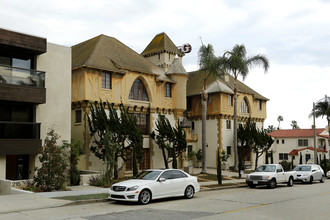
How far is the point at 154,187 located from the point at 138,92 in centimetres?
1650

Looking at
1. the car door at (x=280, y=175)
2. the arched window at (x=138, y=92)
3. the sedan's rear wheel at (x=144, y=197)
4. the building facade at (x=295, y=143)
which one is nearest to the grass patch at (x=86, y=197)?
the sedan's rear wheel at (x=144, y=197)

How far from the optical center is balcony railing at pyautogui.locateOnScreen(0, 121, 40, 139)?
750 inches

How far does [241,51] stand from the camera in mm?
30672

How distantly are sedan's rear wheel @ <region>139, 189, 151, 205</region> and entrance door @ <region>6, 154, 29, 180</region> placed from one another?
994 cm

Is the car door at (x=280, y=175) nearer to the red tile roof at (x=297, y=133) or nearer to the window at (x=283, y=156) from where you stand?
the red tile roof at (x=297, y=133)

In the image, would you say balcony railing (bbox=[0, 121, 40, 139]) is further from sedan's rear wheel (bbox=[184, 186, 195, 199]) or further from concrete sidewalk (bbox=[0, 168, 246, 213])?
sedan's rear wheel (bbox=[184, 186, 195, 199])

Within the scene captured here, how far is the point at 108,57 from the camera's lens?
95.1ft

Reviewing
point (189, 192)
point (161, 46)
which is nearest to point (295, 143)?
point (161, 46)

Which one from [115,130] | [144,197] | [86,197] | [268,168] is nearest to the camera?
[144,197]

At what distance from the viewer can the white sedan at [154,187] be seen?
45.5 ft

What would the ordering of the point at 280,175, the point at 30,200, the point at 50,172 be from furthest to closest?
the point at 280,175 → the point at 50,172 → the point at 30,200

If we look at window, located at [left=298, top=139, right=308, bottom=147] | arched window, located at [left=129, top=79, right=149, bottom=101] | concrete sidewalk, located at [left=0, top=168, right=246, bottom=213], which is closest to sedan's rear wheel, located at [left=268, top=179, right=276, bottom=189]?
concrete sidewalk, located at [left=0, top=168, right=246, bottom=213]

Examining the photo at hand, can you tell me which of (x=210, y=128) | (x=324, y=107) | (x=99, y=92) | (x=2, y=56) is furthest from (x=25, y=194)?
(x=324, y=107)

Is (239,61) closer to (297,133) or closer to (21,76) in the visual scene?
(21,76)
